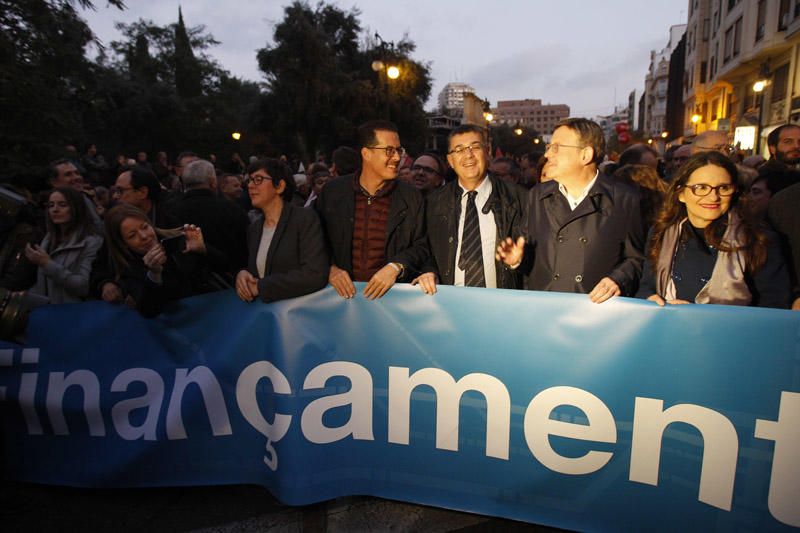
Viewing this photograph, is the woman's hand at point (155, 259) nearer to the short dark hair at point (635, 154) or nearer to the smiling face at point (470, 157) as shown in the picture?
the smiling face at point (470, 157)

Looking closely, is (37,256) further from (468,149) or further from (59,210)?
(468,149)

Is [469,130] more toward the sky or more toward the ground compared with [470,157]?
→ more toward the sky

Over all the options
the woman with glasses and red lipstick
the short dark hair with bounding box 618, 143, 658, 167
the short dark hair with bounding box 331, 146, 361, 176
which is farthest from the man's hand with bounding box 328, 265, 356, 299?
the short dark hair with bounding box 618, 143, 658, 167

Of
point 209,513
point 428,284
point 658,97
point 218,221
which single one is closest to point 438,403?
point 428,284

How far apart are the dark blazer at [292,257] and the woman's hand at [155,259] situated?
21.1 inches

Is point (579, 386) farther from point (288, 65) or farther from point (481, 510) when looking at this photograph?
point (288, 65)

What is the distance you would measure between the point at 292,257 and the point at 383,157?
0.92 meters

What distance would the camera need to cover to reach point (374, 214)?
3531 mm

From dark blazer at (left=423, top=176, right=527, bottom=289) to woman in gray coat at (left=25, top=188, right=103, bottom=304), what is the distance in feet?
8.06

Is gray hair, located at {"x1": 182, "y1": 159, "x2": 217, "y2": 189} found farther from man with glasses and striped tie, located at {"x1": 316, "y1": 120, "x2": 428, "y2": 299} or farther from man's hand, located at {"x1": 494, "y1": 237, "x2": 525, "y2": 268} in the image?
man's hand, located at {"x1": 494, "y1": 237, "x2": 525, "y2": 268}

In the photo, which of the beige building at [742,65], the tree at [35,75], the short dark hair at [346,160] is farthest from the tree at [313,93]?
the short dark hair at [346,160]

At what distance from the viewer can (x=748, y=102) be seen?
2878cm

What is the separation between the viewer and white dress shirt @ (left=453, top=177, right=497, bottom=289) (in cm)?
336

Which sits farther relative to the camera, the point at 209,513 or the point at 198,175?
the point at 198,175
